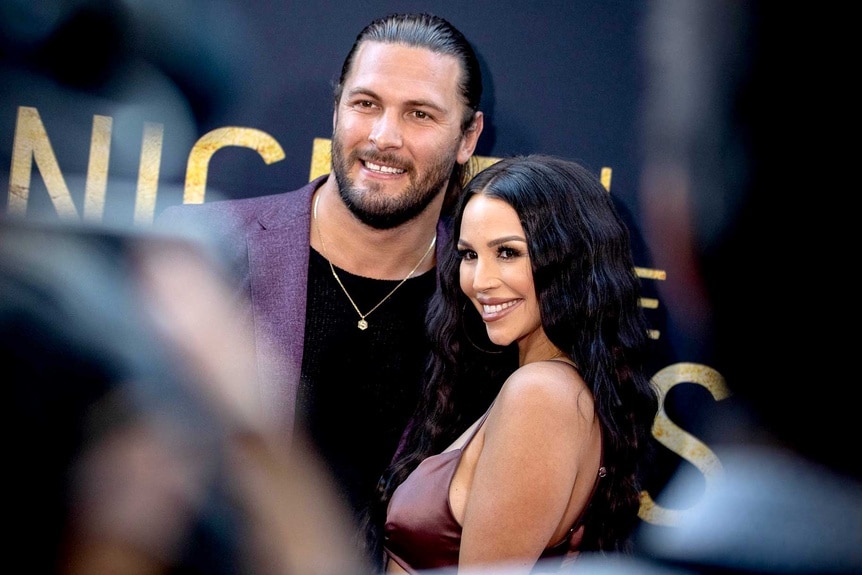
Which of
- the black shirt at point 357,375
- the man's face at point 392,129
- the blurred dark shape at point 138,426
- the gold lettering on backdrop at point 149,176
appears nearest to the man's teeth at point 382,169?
the man's face at point 392,129

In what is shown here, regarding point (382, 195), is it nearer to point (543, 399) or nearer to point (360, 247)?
point (360, 247)

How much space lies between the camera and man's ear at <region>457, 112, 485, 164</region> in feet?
6.50

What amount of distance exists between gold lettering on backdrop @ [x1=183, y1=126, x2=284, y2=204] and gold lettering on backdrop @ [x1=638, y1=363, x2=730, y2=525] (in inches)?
42.7

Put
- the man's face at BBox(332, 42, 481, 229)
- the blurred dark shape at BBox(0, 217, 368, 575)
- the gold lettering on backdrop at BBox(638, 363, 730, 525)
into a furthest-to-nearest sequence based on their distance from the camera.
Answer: the gold lettering on backdrop at BBox(638, 363, 730, 525)
the man's face at BBox(332, 42, 481, 229)
the blurred dark shape at BBox(0, 217, 368, 575)

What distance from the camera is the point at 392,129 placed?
1.87m

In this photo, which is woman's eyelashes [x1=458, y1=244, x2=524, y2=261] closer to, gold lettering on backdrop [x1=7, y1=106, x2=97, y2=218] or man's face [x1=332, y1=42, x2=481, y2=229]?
man's face [x1=332, y1=42, x2=481, y2=229]

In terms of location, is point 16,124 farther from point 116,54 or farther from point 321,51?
point 321,51

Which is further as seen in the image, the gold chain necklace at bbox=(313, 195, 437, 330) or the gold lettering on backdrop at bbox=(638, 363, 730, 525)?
the gold lettering on backdrop at bbox=(638, 363, 730, 525)

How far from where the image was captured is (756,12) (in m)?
2.03

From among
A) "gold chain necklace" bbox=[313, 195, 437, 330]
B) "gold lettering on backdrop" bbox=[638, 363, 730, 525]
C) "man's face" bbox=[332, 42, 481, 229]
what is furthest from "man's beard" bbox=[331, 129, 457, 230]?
"gold lettering on backdrop" bbox=[638, 363, 730, 525]

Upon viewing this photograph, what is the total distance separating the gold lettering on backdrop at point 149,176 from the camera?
2004 millimetres

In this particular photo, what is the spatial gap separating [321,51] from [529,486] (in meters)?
1.13

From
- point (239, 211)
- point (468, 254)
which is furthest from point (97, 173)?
point (468, 254)

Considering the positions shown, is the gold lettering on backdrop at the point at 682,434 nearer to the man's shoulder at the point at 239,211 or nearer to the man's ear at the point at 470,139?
the man's ear at the point at 470,139
